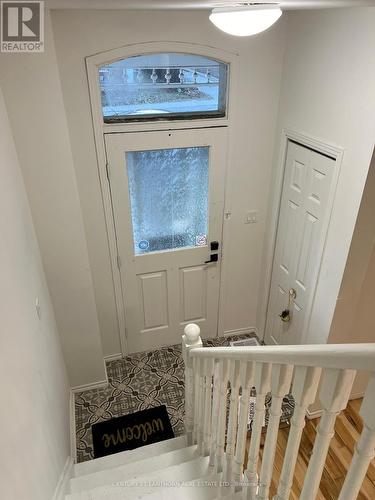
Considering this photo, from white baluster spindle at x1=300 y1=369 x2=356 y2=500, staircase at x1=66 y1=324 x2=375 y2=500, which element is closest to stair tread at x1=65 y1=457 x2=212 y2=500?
staircase at x1=66 y1=324 x2=375 y2=500

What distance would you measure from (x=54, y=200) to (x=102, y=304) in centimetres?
111

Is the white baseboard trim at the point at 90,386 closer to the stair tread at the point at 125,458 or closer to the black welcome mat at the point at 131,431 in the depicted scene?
the black welcome mat at the point at 131,431

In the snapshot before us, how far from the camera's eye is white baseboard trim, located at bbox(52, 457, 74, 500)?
180cm

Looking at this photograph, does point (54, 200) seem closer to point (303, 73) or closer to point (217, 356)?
point (217, 356)

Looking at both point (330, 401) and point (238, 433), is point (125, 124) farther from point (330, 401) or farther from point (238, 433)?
point (330, 401)

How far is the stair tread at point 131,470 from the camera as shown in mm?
2012

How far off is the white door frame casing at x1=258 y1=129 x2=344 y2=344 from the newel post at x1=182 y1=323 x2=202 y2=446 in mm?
1081

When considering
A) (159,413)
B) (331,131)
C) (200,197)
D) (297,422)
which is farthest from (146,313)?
(297,422)

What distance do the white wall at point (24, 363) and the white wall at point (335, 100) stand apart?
185cm

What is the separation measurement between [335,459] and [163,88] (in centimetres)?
281

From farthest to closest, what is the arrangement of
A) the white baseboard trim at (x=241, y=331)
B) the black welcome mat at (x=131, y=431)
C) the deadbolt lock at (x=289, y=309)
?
the white baseboard trim at (x=241, y=331) → the deadbolt lock at (x=289, y=309) → the black welcome mat at (x=131, y=431)

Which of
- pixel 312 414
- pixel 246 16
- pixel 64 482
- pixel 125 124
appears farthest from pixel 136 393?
pixel 246 16
